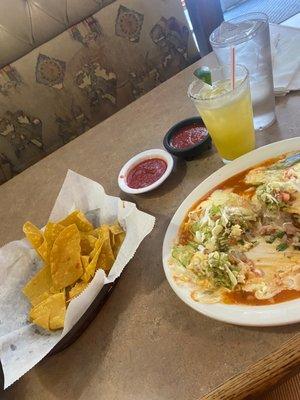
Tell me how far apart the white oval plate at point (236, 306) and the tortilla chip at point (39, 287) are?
313 mm

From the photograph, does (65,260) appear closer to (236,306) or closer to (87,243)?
(87,243)

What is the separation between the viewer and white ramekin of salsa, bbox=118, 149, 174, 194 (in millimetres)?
1312

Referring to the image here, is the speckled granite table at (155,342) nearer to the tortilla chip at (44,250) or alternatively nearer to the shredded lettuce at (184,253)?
the shredded lettuce at (184,253)

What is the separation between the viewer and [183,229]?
112 cm

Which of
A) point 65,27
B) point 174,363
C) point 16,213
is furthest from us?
point 65,27

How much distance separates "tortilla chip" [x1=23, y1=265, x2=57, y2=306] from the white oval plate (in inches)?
12.3

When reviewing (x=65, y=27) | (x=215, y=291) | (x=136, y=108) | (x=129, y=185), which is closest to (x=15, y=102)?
(x=65, y=27)

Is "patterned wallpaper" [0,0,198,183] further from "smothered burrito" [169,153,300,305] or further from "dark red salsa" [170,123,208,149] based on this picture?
"smothered burrito" [169,153,300,305]

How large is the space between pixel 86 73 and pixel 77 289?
59.7 inches

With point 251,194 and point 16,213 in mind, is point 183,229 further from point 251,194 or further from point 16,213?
point 16,213

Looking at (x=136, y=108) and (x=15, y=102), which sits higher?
(x=15, y=102)

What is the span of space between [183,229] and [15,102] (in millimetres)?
1477

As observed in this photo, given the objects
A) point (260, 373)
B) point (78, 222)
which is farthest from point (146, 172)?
point (260, 373)

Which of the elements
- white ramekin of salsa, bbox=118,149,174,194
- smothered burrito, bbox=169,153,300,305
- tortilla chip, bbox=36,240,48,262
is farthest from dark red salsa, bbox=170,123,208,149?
tortilla chip, bbox=36,240,48,262
